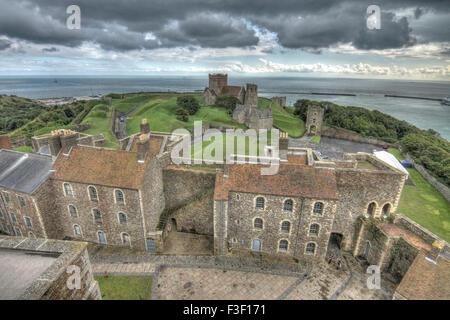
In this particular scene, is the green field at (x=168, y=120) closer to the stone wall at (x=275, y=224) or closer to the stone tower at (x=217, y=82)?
the stone tower at (x=217, y=82)

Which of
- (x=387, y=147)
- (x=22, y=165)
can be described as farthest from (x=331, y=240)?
(x=387, y=147)

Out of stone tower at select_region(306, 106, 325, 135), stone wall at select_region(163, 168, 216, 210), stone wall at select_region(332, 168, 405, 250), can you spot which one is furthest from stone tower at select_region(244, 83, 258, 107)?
stone wall at select_region(332, 168, 405, 250)

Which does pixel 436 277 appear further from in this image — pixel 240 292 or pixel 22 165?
pixel 22 165

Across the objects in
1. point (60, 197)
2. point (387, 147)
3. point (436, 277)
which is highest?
point (60, 197)

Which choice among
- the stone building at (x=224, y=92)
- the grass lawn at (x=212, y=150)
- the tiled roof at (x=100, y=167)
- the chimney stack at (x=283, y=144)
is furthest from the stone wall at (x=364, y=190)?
the stone building at (x=224, y=92)

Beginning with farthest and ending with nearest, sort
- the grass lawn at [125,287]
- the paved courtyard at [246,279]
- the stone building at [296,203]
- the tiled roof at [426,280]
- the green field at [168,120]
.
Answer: the green field at [168,120] → the stone building at [296,203] → the paved courtyard at [246,279] → the grass lawn at [125,287] → the tiled roof at [426,280]

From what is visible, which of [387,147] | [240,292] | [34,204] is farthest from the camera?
[387,147]
